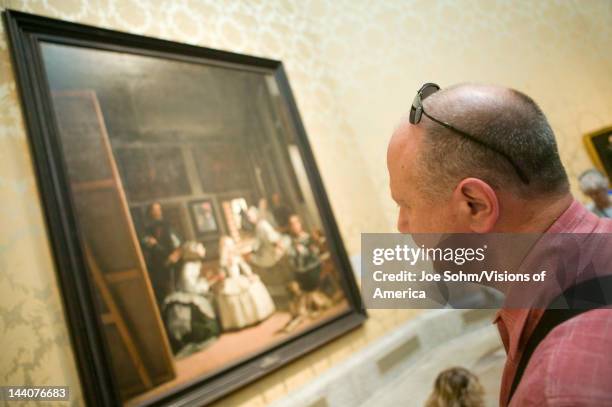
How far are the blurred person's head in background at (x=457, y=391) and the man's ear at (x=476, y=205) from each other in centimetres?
101

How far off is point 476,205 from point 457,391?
3.73ft

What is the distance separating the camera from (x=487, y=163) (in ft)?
2.39

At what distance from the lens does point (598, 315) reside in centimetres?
57

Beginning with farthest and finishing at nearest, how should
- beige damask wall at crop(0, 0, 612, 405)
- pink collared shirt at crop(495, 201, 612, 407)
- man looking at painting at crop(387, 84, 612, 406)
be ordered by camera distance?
1. beige damask wall at crop(0, 0, 612, 405)
2. man looking at painting at crop(387, 84, 612, 406)
3. pink collared shirt at crop(495, 201, 612, 407)

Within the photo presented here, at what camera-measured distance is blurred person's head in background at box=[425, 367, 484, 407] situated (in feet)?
4.89

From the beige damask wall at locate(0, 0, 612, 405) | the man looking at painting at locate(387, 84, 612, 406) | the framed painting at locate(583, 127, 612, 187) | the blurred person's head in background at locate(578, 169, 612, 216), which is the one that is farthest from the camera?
the framed painting at locate(583, 127, 612, 187)

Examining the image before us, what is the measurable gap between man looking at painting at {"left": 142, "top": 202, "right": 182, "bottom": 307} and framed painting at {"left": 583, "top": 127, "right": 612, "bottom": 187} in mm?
2958

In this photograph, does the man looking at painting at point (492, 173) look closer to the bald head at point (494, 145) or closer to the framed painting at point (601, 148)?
the bald head at point (494, 145)

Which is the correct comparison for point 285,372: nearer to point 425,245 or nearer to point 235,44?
point 425,245

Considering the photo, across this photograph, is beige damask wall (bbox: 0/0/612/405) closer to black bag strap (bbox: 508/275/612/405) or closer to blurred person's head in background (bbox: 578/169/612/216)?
blurred person's head in background (bbox: 578/169/612/216)

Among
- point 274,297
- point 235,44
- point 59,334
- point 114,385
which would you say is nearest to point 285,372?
point 274,297

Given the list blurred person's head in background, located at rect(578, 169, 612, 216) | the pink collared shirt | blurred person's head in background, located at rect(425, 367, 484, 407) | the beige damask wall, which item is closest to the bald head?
the pink collared shirt

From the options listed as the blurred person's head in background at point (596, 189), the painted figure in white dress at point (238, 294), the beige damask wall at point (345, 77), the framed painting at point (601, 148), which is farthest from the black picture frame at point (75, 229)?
the framed painting at point (601, 148)

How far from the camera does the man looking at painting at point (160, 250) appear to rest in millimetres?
1456
